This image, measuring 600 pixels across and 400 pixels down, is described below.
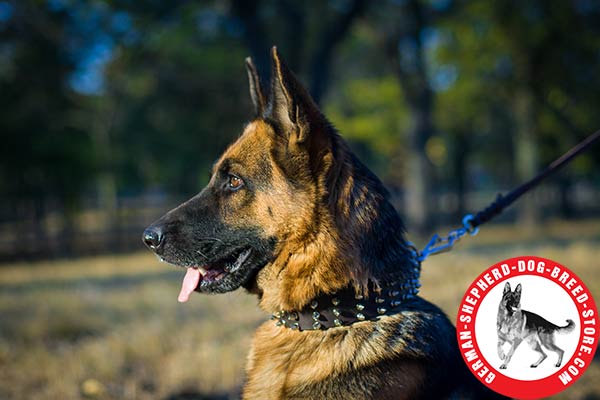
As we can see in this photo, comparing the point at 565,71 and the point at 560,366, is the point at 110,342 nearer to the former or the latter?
the point at 560,366

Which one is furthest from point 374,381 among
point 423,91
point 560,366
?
point 423,91

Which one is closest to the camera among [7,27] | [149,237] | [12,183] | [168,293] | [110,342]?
[149,237]

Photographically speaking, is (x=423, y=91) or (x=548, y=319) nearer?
(x=548, y=319)

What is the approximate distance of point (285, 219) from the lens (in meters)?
2.57

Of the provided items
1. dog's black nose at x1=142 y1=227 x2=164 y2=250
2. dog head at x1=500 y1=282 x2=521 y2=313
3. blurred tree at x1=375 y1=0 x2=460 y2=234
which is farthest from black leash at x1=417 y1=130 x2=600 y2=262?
blurred tree at x1=375 y1=0 x2=460 y2=234

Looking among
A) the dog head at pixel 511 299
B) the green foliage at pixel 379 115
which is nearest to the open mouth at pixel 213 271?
the dog head at pixel 511 299

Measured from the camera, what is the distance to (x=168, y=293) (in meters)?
8.91

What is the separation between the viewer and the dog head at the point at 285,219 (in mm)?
2420

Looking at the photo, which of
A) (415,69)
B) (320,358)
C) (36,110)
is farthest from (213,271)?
(36,110)

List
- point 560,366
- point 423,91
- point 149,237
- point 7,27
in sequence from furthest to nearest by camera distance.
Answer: point 7,27, point 423,91, point 149,237, point 560,366

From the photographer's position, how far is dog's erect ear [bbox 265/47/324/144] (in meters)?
2.35

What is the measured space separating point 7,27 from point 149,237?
2151cm

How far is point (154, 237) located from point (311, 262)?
0.83m

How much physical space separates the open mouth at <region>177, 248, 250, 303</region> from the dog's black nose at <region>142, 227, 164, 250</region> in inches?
9.0
